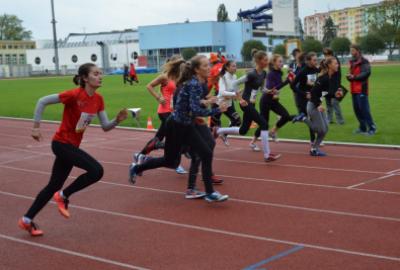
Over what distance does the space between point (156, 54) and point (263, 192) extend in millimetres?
99753

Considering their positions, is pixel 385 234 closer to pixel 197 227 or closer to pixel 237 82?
pixel 197 227

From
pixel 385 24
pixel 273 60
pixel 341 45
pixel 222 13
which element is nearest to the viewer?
pixel 273 60

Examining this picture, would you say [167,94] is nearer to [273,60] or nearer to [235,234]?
[273,60]

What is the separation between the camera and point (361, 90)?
13914 millimetres

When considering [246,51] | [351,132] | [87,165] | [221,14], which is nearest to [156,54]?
[246,51]

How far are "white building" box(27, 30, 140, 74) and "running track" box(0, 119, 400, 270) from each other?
91.2 metres

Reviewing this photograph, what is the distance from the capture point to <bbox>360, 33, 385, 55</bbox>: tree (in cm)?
8571

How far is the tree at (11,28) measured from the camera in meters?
137

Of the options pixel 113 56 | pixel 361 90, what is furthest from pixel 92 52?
pixel 361 90

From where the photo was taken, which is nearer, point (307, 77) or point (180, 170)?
point (180, 170)

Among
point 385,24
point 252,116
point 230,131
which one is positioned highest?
point 385,24

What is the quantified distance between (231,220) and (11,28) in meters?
140

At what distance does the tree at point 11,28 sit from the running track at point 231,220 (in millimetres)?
134418

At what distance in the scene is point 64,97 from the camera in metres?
6.30
